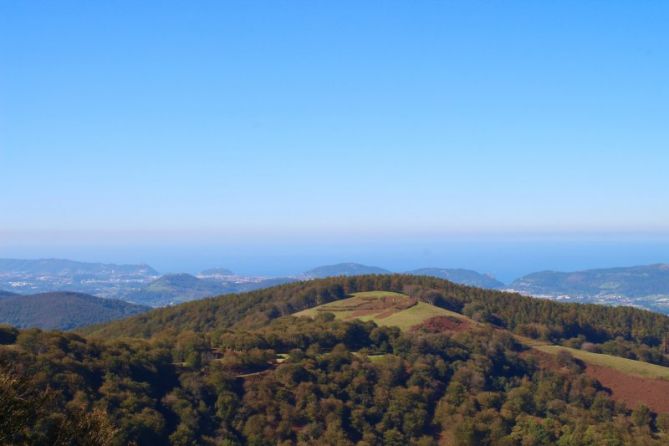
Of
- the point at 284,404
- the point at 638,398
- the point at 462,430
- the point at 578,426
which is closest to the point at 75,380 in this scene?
the point at 284,404

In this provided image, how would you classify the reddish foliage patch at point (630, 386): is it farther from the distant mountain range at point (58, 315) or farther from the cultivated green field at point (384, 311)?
the distant mountain range at point (58, 315)

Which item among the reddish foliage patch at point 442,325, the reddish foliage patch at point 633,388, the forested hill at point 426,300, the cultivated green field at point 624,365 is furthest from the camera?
the forested hill at point 426,300

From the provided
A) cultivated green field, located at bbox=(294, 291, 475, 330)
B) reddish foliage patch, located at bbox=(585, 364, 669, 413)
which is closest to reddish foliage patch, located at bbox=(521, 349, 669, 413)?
reddish foliage patch, located at bbox=(585, 364, 669, 413)

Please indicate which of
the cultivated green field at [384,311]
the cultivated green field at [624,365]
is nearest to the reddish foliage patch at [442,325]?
the cultivated green field at [384,311]

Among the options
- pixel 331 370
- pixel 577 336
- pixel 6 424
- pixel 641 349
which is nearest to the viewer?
pixel 6 424

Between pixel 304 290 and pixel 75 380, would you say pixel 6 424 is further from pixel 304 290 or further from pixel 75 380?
pixel 304 290

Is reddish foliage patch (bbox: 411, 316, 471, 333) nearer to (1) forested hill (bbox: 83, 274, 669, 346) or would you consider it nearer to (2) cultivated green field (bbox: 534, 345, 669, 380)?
(2) cultivated green field (bbox: 534, 345, 669, 380)
